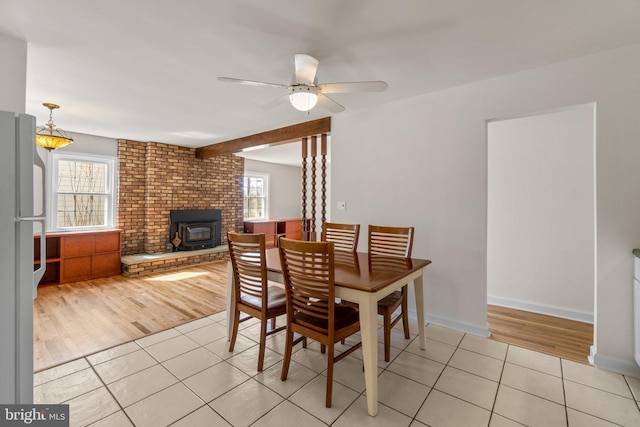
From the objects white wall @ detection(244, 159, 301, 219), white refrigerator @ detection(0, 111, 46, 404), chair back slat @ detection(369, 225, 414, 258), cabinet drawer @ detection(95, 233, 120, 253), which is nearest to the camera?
white refrigerator @ detection(0, 111, 46, 404)

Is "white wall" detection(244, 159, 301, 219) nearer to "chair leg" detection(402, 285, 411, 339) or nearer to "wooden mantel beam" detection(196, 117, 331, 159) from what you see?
"wooden mantel beam" detection(196, 117, 331, 159)

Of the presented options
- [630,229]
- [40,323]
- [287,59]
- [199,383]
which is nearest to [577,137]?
[630,229]

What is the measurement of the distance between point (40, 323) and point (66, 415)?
1.99 metres

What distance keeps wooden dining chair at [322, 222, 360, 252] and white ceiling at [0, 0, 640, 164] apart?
1441mm

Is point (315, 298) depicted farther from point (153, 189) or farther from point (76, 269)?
point (153, 189)

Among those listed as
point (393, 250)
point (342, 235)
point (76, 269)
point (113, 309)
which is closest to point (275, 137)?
point (342, 235)

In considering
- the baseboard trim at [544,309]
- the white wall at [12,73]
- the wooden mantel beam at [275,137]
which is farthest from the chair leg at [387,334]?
the white wall at [12,73]

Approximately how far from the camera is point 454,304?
2.90 meters

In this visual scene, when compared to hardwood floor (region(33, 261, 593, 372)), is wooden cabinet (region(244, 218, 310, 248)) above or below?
above

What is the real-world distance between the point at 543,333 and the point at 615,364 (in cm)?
68

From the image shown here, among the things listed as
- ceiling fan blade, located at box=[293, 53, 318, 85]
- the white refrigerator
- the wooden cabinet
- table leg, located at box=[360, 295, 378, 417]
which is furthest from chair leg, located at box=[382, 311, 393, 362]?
the wooden cabinet

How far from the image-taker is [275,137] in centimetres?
446

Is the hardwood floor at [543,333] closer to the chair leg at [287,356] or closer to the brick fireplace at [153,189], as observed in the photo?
the chair leg at [287,356]

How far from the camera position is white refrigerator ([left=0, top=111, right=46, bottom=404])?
1059 millimetres
